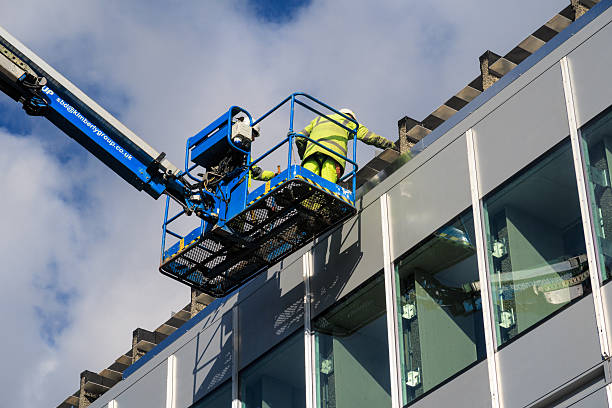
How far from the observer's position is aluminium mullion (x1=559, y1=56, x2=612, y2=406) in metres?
14.0

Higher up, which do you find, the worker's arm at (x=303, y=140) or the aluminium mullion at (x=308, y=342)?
the worker's arm at (x=303, y=140)

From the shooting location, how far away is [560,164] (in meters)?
15.7

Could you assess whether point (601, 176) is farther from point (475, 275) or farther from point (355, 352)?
point (355, 352)

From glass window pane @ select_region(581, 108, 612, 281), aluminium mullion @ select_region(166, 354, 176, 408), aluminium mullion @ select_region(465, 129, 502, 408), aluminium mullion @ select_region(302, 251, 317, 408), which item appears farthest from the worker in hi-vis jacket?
aluminium mullion @ select_region(166, 354, 176, 408)

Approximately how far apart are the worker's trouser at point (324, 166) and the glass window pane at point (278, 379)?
9.51 ft

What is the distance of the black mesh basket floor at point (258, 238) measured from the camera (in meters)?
18.1

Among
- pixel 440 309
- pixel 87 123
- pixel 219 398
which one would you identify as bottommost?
pixel 440 309

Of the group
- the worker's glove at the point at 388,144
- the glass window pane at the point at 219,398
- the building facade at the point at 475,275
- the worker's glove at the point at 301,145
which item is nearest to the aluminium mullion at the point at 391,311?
the building facade at the point at 475,275

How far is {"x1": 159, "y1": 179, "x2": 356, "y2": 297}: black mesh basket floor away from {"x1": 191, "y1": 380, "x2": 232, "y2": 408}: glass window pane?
1975mm

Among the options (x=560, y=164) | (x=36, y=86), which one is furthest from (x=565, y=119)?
(x=36, y=86)

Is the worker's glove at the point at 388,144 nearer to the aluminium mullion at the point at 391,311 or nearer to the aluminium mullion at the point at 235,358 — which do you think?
the aluminium mullion at the point at 391,311

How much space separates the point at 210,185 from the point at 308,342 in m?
3.38

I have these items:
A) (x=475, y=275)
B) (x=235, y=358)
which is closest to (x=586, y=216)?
(x=475, y=275)

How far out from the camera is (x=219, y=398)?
834 inches
